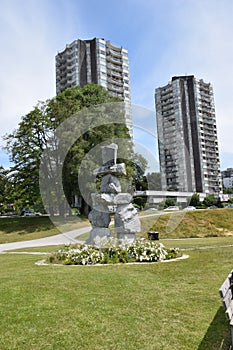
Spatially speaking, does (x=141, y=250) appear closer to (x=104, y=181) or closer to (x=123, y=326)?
(x=104, y=181)

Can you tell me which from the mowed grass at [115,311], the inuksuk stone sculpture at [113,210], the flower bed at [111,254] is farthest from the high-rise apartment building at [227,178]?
the mowed grass at [115,311]

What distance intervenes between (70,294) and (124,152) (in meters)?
28.7

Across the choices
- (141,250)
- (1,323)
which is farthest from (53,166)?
(1,323)

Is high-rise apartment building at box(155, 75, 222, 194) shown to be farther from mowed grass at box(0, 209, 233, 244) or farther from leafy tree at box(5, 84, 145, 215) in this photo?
mowed grass at box(0, 209, 233, 244)

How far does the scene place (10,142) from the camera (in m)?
35.7

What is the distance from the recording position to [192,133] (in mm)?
92750

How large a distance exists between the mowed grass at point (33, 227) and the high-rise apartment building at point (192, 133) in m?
Answer: 51.8

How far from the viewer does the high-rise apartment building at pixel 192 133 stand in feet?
279

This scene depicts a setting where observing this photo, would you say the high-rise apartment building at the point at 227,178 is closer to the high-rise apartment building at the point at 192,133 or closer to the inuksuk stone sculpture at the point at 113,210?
the high-rise apartment building at the point at 192,133

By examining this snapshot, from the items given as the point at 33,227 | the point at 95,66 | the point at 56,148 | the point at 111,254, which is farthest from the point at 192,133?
the point at 111,254

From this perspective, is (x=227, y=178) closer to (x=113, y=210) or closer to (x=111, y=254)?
(x=113, y=210)

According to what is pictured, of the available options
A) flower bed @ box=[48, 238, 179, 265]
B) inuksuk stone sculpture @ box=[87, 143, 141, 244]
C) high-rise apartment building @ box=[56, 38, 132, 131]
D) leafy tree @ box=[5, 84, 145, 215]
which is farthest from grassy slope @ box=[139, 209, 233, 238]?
high-rise apartment building @ box=[56, 38, 132, 131]

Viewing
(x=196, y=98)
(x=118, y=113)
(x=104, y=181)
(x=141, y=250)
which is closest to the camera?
(x=141, y=250)

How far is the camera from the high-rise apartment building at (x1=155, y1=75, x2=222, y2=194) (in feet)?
279
